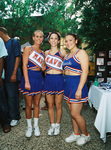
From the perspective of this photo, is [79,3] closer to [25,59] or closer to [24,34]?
[25,59]

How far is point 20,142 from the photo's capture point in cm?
246

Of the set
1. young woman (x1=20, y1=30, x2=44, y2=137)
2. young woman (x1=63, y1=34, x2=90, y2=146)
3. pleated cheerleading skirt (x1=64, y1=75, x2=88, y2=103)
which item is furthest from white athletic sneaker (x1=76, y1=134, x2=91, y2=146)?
young woman (x1=20, y1=30, x2=44, y2=137)

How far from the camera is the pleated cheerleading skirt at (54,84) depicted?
2521 millimetres

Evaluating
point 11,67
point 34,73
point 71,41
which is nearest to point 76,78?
point 71,41

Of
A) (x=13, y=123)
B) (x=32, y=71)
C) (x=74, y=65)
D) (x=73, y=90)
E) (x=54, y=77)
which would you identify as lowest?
(x=13, y=123)

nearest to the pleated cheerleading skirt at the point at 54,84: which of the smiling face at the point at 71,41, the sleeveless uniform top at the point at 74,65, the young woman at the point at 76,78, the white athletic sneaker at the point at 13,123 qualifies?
the young woman at the point at 76,78

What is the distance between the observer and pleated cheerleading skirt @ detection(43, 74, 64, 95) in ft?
8.27

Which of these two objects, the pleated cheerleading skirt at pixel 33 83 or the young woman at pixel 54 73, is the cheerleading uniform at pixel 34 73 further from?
the young woman at pixel 54 73

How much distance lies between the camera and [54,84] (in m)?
2.53

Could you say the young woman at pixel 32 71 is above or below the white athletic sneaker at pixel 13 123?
above

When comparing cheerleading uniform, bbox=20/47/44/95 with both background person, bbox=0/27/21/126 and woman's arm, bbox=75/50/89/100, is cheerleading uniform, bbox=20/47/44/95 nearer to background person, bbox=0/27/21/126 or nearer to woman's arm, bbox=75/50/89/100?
background person, bbox=0/27/21/126

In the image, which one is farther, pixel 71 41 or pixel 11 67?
pixel 11 67

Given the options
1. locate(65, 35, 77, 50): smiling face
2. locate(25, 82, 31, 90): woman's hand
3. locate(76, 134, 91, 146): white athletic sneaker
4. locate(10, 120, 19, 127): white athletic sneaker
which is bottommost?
locate(10, 120, 19, 127): white athletic sneaker

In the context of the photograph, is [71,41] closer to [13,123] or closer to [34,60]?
[34,60]
